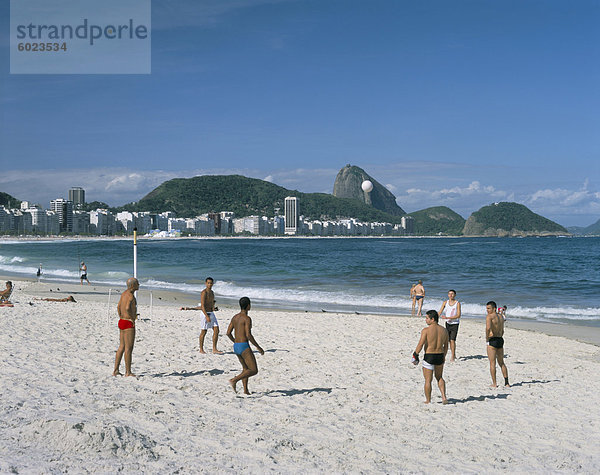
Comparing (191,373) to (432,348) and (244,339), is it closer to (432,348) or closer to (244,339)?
(244,339)

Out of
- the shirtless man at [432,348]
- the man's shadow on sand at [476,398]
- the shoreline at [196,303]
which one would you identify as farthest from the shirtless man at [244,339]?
the shoreline at [196,303]

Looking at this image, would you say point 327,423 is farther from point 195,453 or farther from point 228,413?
point 195,453

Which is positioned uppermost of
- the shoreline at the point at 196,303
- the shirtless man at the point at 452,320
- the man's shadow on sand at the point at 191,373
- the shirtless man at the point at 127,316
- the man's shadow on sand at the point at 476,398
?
the shirtless man at the point at 127,316

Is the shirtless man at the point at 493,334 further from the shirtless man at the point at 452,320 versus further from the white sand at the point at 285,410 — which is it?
the shirtless man at the point at 452,320

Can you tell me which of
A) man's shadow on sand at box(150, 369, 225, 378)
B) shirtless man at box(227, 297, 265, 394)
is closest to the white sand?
man's shadow on sand at box(150, 369, 225, 378)

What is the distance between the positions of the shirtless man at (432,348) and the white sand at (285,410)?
0.39 metres

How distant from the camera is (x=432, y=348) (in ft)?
23.5

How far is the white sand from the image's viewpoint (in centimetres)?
525

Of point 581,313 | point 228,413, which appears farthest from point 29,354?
point 581,313

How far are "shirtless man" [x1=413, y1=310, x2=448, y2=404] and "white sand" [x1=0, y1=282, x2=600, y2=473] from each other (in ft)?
1.27

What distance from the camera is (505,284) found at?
29562 millimetres

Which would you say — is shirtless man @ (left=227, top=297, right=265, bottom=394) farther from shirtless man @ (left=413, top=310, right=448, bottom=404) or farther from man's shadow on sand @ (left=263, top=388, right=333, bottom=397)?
shirtless man @ (left=413, top=310, right=448, bottom=404)

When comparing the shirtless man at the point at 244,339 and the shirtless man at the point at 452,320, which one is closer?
the shirtless man at the point at 244,339

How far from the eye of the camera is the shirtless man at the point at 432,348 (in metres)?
7.09
